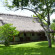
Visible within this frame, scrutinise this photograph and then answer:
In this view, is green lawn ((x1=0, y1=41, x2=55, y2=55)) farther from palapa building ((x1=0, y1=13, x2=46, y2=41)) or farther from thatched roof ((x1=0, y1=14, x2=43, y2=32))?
thatched roof ((x1=0, y1=14, x2=43, y2=32))

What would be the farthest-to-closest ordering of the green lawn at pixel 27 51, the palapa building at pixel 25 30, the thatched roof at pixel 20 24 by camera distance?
the thatched roof at pixel 20 24
the palapa building at pixel 25 30
the green lawn at pixel 27 51

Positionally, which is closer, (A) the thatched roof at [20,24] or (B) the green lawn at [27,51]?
(B) the green lawn at [27,51]

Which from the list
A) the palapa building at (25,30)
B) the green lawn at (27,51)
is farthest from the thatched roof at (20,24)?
the green lawn at (27,51)

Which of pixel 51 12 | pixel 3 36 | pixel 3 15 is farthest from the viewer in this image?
pixel 3 15

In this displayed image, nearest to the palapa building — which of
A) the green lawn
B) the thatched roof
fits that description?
the thatched roof

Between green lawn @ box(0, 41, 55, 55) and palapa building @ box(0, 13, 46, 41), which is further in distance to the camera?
palapa building @ box(0, 13, 46, 41)

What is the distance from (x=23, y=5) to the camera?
11023 millimetres

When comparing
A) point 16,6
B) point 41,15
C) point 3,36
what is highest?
point 16,6

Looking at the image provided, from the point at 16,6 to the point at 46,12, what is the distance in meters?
2.80

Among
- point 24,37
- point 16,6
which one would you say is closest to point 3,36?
point 16,6

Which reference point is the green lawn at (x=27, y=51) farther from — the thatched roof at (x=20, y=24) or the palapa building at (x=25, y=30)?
the thatched roof at (x=20, y=24)

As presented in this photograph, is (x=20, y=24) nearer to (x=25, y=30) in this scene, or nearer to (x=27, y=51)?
(x=25, y=30)

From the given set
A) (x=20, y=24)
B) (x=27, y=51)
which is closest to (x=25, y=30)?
(x=20, y=24)

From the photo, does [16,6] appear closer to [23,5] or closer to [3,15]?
[23,5]
